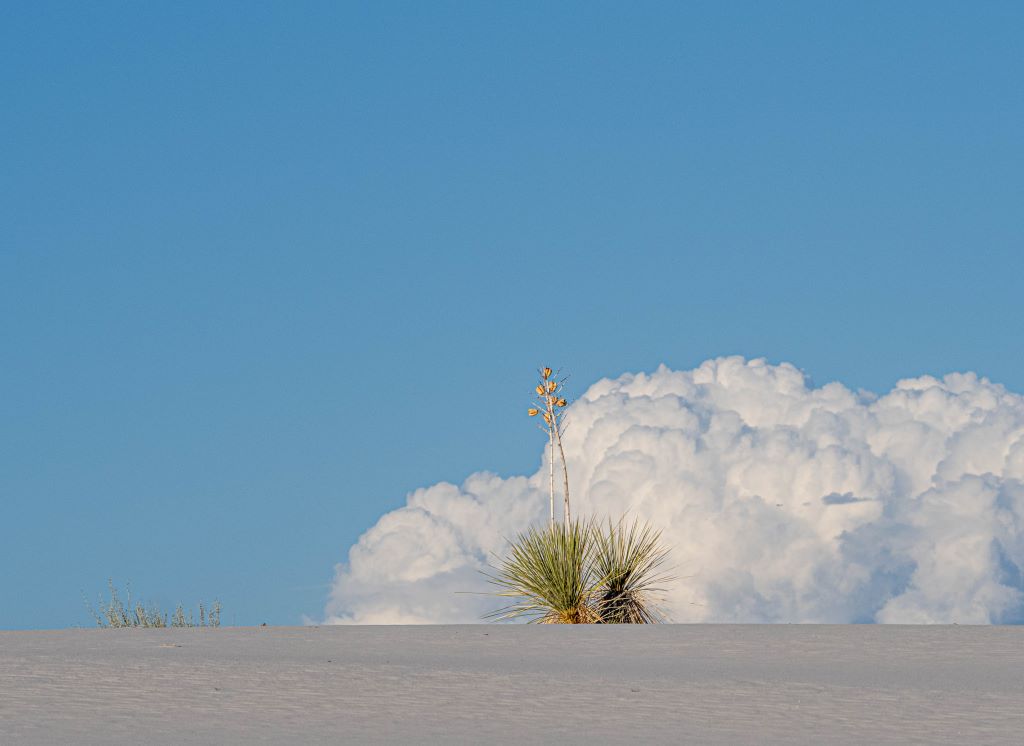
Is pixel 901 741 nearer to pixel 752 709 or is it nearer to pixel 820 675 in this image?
pixel 752 709

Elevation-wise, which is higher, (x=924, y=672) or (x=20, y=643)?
(x=20, y=643)

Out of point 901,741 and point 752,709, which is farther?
point 752,709

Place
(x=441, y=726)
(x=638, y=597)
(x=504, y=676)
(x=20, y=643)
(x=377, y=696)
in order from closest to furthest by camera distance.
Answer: (x=441, y=726), (x=377, y=696), (x=504, y=676), (x=20, y=643), (x=638, y=597)

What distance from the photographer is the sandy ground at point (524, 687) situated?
6840 millimetres

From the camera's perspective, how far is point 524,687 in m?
8.55

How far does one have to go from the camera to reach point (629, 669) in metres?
10.0

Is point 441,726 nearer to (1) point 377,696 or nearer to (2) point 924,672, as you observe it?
(1) point 377,696

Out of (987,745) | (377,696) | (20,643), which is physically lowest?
(987,745)

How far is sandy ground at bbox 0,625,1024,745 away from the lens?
6.84 metres

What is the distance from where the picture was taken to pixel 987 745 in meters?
6.39

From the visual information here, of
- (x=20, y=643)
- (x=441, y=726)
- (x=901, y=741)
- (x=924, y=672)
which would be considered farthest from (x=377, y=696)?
(x=20, y=643)

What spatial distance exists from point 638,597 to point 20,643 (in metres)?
8.60

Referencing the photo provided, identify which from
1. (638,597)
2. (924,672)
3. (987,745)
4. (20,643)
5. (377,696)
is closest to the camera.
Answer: (987,745)

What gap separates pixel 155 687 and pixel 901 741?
14.8 feet
